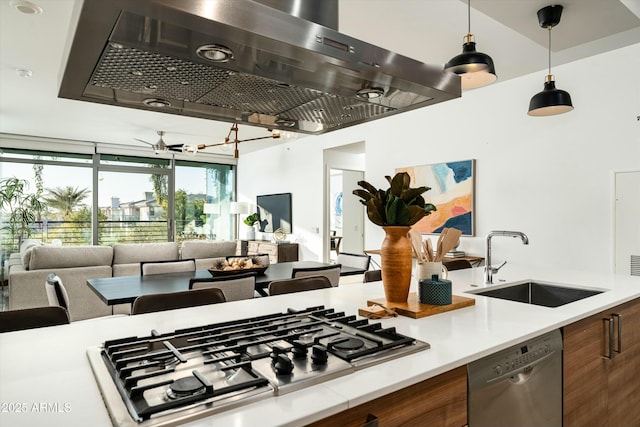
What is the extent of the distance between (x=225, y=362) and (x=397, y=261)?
0.83m

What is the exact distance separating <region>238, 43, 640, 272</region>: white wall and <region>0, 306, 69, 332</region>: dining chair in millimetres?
3951

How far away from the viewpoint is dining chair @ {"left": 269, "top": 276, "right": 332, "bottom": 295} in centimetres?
215

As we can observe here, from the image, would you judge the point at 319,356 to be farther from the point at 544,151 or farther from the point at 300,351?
the point at 544,151

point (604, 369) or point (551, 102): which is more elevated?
point (551, 102)

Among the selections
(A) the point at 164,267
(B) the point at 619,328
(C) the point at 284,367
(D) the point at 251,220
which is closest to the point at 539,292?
(B) the point at 619,328

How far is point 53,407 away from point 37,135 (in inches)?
319

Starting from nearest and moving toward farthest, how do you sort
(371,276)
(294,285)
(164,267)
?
1. (294,285)
2. (371,276)
3. (164,267)

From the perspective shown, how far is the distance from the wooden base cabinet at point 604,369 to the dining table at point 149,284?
2.12 metres

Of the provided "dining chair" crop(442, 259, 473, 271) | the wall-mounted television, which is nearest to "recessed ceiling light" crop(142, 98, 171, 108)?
"dining chair" crop(442, 259, 473, 271)

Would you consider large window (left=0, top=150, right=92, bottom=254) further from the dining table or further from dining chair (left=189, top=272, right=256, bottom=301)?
dining chair (left=189, top=272, right=256, bottom=301)

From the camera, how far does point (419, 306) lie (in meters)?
1.50

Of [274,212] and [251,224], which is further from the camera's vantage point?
[251,224]

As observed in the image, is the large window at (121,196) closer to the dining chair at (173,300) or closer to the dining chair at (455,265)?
the dining chair at (173,300)

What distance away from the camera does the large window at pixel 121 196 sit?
7258 millimetres
